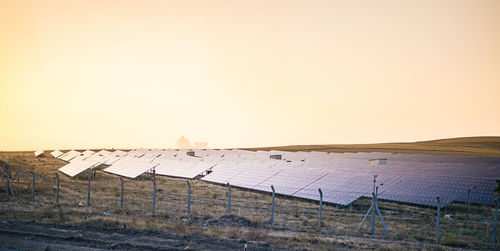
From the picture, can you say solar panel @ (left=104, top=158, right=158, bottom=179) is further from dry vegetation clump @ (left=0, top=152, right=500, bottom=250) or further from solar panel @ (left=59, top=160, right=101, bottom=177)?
dry vegetation clump @ (left=0, top=152, right=500, bottom=250)

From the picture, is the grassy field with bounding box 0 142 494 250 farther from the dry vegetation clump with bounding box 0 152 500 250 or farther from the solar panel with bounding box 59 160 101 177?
the solar panel with bounding box 59 160 101 177

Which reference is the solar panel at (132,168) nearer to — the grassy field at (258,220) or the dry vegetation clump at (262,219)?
the dry vegetation clump at (262,219)

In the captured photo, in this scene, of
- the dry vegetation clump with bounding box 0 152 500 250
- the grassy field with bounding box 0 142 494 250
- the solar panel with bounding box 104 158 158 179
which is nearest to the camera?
the grassy field with bounding box 0 142 494 250

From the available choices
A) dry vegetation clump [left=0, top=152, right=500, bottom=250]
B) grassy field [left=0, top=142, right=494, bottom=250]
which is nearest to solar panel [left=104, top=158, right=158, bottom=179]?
dry vegetation clump [left=0, top=152, right=500, bottom=250]

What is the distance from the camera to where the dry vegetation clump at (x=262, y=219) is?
13703mm

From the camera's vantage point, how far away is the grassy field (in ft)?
44.4

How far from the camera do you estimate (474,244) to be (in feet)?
45.6

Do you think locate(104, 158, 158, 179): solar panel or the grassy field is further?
locate(104, 158, 158, 179): solar panel

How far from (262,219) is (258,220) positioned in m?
0.75

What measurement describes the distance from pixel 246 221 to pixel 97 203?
34.8 ft

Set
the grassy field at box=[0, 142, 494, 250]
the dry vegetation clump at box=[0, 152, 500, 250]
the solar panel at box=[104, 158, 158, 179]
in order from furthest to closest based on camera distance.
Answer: the solar panel at box=[104, 158, 158, 179] < the dry vegetation clump at box=[0, 152, 500, 250] < the grassy field at box=[0, 142, 494, 250]

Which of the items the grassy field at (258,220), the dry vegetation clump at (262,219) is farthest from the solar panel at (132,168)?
the grassy field at (258,220)

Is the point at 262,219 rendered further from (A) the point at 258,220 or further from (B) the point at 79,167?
(B) the point at 79,167

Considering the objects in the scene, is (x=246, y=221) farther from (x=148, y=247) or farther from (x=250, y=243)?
(x=148, y=247)
